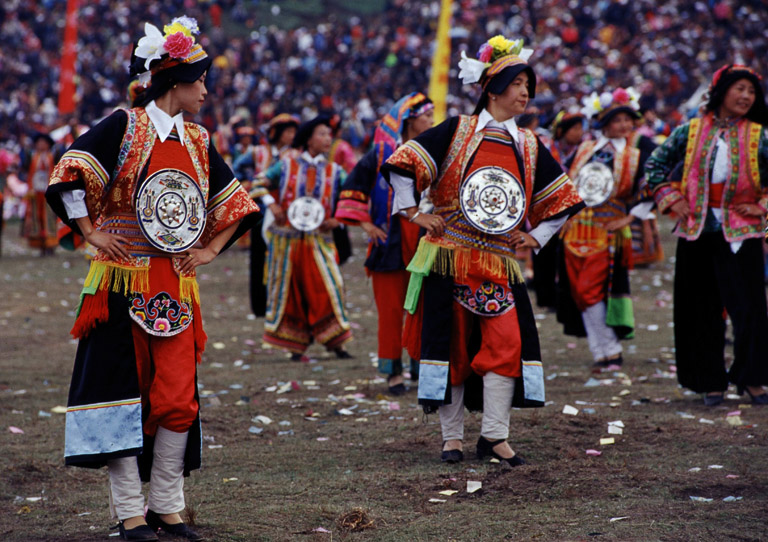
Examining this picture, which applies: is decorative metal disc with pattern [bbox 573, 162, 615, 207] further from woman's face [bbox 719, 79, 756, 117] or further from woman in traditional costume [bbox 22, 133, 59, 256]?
woman in traditional costume [bbox 22, 133, 59, 256]

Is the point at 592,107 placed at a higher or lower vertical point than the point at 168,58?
higher

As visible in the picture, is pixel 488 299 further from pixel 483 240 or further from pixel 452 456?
pixel 452 456

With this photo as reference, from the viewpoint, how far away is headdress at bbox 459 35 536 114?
5230 mm

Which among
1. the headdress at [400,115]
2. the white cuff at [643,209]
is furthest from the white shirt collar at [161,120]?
the white cuff at [643,209]

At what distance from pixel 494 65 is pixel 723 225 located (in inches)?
83.7

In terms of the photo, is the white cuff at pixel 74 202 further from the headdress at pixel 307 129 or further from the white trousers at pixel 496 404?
→ the headdress at pixel 307 129

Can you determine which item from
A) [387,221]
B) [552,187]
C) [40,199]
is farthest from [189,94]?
[40,199]

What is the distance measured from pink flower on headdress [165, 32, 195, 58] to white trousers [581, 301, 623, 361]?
4.93 m

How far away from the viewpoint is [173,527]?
416 centimetres

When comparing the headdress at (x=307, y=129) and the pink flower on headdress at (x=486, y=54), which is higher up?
the pink flower on headdress at (x=486, y=54)

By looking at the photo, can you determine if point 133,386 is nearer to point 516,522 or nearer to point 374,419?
point 516,522

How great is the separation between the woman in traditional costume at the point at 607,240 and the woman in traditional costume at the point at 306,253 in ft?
6.50

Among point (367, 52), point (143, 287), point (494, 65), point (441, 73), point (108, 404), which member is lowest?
point (108, 404)

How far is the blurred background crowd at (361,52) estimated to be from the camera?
25.6 meters
